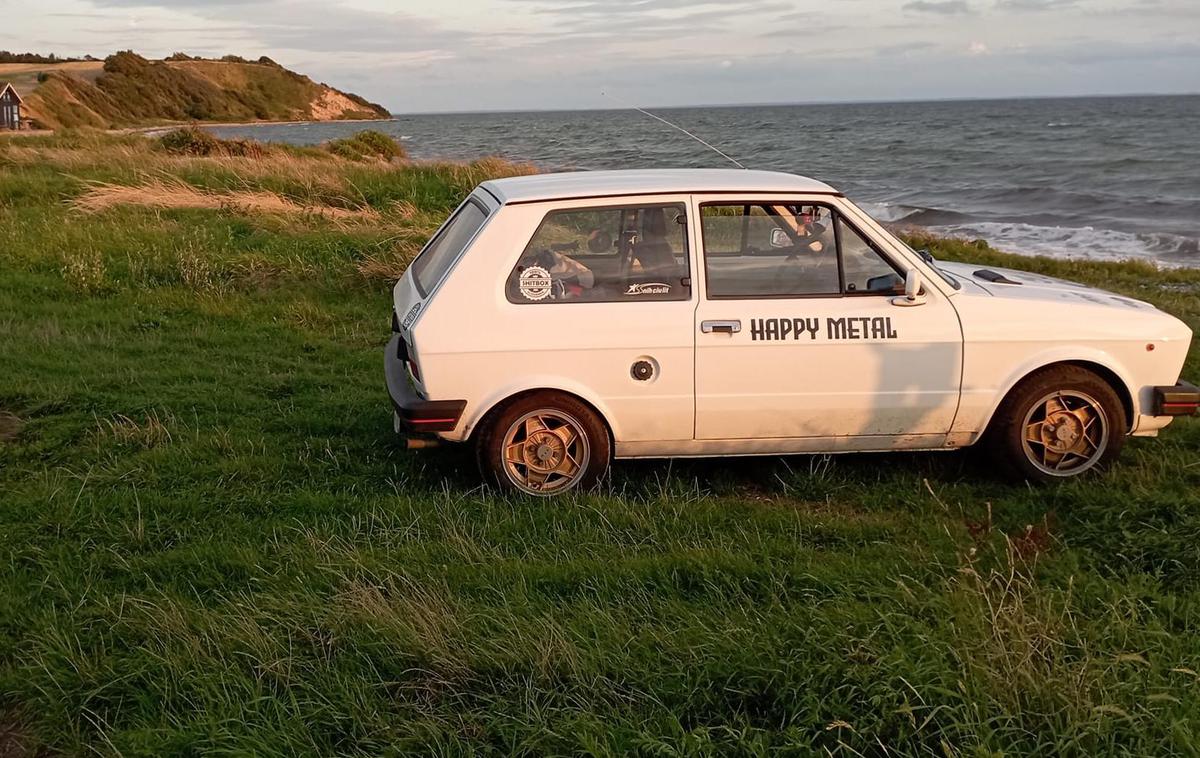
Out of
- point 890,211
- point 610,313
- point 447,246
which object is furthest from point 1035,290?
point 890,211

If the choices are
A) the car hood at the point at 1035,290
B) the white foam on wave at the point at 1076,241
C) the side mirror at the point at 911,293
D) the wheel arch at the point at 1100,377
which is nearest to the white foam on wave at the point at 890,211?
the white foam on wave at the point at 1076,241

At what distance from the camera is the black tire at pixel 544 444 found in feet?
16.7

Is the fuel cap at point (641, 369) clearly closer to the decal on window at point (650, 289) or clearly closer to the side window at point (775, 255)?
the decal on window at point (650, 289)

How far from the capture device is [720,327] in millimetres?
5039

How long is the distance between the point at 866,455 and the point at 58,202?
14.6m

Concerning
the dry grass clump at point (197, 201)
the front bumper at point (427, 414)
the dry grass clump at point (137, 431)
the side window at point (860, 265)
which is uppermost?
the dry grass clump at point (197, 201)

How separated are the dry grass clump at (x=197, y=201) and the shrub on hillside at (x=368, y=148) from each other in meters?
12.1

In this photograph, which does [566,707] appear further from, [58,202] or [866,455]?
[58,202]

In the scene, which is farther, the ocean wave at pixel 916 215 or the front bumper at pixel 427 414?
the ocean wave at pixel 916 215

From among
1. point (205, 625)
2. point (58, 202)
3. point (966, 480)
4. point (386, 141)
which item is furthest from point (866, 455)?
point (386, 141)

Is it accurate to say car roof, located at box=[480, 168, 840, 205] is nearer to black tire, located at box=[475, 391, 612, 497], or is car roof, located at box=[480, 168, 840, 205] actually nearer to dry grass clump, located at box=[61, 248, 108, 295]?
black tire, located at box=[475, 391, 612, 497]

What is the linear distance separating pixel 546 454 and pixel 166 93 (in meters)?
104

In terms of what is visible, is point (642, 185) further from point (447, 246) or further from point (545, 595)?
point (545, 595)

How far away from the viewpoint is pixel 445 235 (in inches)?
230
